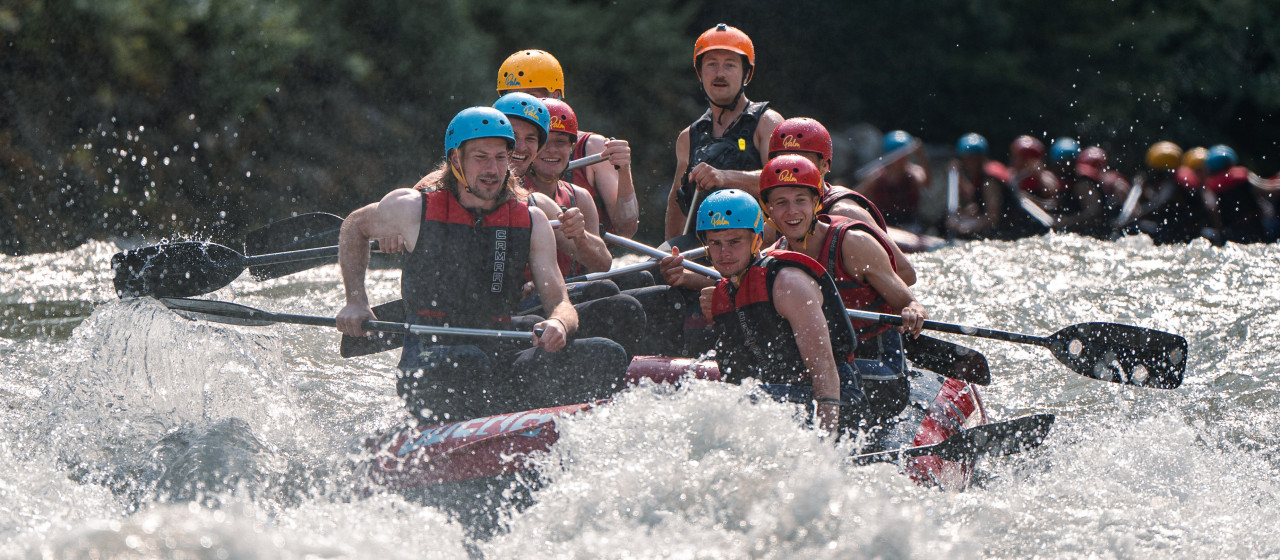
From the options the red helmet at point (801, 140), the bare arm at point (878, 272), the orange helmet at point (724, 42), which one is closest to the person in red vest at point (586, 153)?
the orange helmet at point (724, 42)

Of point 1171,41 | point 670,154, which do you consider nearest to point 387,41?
point 670,154

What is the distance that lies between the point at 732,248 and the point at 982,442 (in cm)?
124

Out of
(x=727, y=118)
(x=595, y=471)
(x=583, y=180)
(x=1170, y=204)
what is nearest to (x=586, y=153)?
(x=583, y=180)

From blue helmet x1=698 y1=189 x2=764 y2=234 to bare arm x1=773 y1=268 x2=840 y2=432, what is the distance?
0.82 ft

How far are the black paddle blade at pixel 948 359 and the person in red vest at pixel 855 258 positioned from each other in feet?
1.40

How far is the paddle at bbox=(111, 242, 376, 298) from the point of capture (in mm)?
5531

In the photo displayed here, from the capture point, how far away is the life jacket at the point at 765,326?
429 centimetres

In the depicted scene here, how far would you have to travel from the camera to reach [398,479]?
433 cm

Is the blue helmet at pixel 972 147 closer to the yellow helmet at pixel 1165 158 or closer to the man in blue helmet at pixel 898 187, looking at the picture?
the man in blue helmet at pixel 898 187

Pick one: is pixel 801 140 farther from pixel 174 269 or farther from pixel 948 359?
pixel 174 269

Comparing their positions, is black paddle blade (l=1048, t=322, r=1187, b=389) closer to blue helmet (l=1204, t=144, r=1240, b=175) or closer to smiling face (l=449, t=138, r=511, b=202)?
smiling face (l=449, t=138, r=511, b=202)

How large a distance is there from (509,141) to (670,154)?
10589 mm

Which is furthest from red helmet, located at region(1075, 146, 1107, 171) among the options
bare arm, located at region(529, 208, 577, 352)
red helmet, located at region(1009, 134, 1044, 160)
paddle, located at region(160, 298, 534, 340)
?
paddle, located at region(160, 298, 534, 340)

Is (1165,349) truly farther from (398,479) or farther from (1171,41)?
(1171,41)
